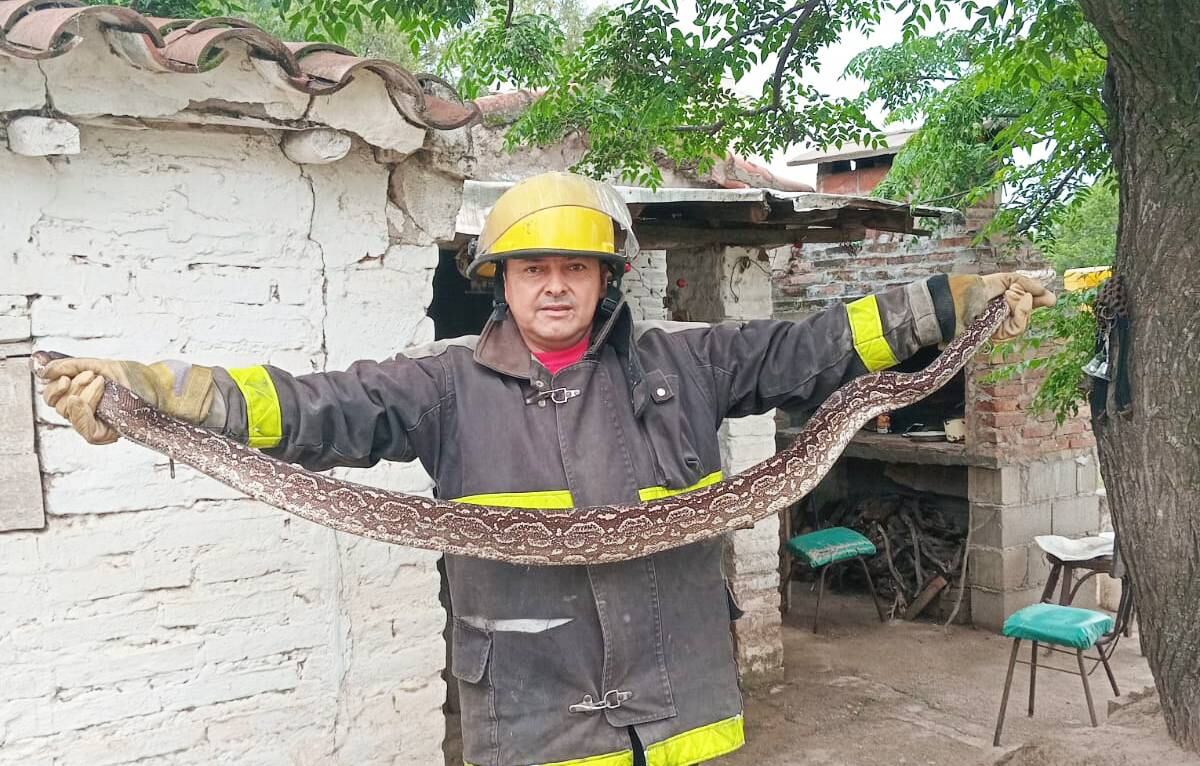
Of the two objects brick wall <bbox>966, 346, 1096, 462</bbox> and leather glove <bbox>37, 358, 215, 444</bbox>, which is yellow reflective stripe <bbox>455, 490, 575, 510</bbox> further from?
brick wall <bbox>966, 346, 1096, 462</bbox>

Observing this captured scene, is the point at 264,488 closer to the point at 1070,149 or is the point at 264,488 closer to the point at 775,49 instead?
the point at 775,49

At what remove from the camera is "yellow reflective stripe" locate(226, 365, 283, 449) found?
247 cm

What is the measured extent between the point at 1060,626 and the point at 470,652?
14.4ft

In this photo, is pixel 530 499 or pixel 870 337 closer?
pixel 530 499

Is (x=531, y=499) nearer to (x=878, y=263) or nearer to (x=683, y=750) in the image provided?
(x=683, y=750)

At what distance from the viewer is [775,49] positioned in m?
5.32

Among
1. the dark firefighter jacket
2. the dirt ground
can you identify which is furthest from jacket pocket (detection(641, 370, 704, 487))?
the dirt ground

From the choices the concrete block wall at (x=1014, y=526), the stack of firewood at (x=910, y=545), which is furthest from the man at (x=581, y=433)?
the stack of firewood at (x=910, y=545)

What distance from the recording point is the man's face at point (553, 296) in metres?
2.82

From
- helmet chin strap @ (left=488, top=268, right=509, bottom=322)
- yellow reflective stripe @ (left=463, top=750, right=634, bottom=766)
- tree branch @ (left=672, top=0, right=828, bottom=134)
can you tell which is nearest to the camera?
yellow reflective stripe @ (left=463, top=750, right=634, bottom=766)

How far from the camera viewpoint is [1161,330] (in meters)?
3.56

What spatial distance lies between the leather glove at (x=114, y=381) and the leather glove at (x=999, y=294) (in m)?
2.10

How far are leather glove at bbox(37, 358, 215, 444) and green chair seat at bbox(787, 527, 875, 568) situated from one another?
674cm

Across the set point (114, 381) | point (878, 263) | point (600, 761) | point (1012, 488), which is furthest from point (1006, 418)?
point (114, 381)
